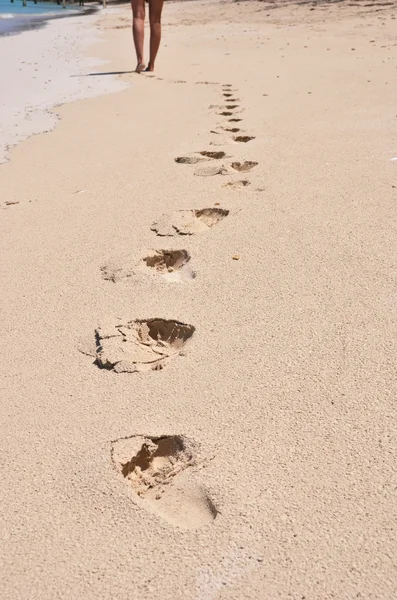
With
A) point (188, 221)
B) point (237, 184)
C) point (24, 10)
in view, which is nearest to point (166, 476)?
point (188, 221)

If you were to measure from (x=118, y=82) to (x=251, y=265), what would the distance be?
3866mm

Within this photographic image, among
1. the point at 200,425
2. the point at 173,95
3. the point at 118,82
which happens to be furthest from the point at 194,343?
the point at 118,82

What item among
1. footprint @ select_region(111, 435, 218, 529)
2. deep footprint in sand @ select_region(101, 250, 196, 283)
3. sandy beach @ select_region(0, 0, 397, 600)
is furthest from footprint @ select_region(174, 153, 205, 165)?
footprint @ select_region(111, 435, 218, 529)

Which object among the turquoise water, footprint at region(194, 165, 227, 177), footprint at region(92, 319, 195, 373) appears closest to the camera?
footprint at region(92, 319, 195, 373)

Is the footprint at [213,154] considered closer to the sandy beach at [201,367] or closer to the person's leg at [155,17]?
the sandy beach at [201,367]

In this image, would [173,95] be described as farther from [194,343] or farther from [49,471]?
[49,471]

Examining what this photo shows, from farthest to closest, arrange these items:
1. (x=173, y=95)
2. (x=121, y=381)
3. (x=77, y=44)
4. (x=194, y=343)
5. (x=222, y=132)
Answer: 1. (x=77, y=44)
2. (x=173, y=95)
3. (x=222, y=132)
4. (x=194, y=343)
5. (x=121, y=381)

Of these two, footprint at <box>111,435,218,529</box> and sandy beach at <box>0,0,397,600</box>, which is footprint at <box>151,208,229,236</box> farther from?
footprint at <box>111,435,218,529</box>

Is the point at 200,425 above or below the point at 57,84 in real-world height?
above

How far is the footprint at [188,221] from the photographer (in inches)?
89.8

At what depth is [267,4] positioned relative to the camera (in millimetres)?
11773

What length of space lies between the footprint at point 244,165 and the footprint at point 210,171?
0.07 metres

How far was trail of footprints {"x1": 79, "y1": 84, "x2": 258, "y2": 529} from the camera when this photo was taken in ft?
3.83

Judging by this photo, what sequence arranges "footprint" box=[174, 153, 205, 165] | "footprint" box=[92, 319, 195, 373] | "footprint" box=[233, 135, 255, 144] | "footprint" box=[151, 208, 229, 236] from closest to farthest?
"footprint" box=[92, 319, 195, 373]
"footprint" box=[151, 208, 229, 236]
"footprint" box=[174, 153, 205, 165]
"footprint" box=[233, 135, 255, 144]
